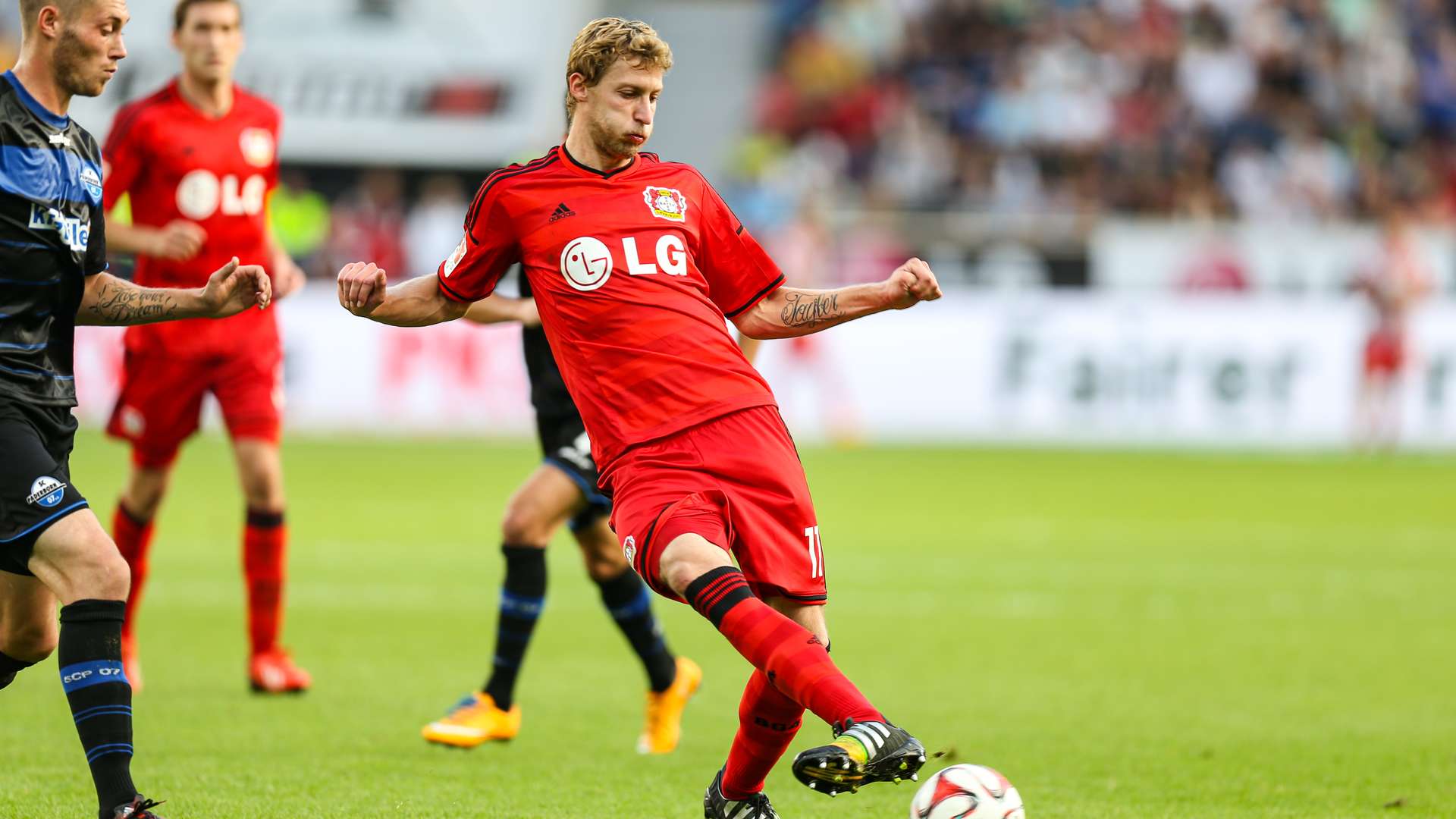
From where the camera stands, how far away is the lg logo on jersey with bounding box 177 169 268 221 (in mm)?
7605

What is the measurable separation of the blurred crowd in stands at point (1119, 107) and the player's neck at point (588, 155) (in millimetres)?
19989

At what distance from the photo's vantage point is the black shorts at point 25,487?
14.9 ft

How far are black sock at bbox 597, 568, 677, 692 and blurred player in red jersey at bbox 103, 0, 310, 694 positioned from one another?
1585 mm

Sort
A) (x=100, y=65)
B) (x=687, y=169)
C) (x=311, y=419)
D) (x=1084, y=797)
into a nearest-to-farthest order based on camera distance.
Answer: (x=100, y=65)
(x=687, y=169)
(x=1084, y=797)
(x=311, y=419)

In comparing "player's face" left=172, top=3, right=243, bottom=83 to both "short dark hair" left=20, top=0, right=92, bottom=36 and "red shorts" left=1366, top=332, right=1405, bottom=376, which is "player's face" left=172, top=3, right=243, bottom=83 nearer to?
"short dark hair" left=20, top=0, right=92, bottom=36

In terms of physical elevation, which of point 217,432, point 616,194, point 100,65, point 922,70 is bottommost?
point 217,432

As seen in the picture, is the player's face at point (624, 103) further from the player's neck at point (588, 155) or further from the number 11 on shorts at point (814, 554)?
the number 11 on shorts at point (814, 554)

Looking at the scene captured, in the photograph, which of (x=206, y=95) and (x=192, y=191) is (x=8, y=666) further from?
(x=206, y=95)

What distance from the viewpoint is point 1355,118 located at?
87.1 ft

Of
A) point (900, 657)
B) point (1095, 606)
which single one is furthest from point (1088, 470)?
point (900, 657)

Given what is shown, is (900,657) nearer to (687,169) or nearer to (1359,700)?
(1359,700)

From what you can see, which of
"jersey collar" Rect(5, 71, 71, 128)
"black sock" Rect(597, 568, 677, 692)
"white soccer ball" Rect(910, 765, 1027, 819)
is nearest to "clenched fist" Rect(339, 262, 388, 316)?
"jersey collar" Rect(5, 71, 71, 128)

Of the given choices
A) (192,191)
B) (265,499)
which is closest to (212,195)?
(192,191)

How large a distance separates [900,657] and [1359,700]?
82.9 inches
